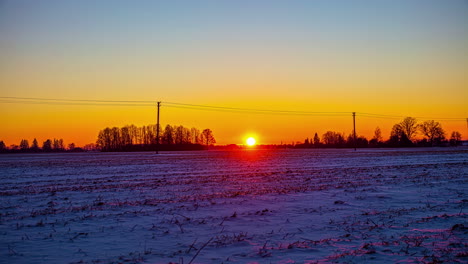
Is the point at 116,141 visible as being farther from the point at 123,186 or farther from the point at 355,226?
the point at 355,226

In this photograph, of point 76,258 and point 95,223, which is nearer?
point 76,258

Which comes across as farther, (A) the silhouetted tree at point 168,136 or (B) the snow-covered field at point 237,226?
(A) the silhouetted tree at point 168,136

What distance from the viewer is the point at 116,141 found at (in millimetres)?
165500

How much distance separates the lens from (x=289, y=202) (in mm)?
11039

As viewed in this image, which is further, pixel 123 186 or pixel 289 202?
pixel 123 186

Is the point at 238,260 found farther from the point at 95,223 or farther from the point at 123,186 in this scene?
the point at 123,186

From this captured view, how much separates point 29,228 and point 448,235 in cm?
918

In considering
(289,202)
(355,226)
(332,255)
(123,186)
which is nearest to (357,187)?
(289,202)

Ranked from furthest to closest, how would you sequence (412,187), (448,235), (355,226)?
(412,187), (355,226), (448,235)

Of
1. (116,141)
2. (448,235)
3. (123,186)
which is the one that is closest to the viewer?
(448,235)

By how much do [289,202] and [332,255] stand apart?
524 centimetres

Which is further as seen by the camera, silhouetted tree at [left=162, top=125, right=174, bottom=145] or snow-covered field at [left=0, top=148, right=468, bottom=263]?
silhouetted tree at [left=162, top=125, right=174, bottom=145]

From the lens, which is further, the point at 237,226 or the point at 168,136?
the point at 168,136

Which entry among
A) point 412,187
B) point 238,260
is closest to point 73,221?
point 238,260
